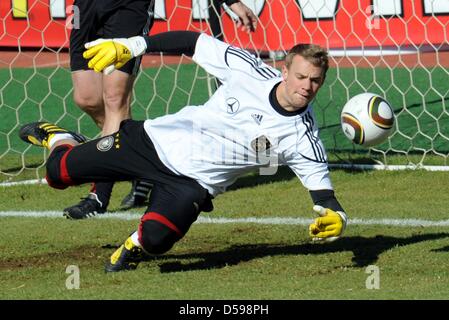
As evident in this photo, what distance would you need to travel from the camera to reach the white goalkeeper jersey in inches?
249

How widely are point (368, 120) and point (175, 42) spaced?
132 cm

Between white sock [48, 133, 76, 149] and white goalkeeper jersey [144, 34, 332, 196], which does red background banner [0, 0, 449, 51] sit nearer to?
white sock [48, 133, 76, 149]

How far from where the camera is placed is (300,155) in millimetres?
Answer: 6363

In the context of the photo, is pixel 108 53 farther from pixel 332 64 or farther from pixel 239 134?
pixel 332 64

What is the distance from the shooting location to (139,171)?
6.59 meters

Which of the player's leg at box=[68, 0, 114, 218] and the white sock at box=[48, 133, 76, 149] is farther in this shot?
the player's leg at box=[68, 0, 114, 218]

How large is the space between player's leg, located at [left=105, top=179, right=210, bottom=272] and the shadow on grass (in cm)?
17

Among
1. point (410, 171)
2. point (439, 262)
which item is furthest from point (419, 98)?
point (439, 262)

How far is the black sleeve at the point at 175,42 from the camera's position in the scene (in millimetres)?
6598

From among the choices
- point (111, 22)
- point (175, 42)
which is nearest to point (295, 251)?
point (175, 42)

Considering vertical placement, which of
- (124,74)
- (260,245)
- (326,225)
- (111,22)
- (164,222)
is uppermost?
(111,22)

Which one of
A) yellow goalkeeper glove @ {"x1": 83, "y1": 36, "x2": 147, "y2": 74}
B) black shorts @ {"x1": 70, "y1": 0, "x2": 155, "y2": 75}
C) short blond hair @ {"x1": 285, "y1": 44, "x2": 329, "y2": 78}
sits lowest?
black shorts @ {"x1": 70, "y1": 0, "x2": 155, "y2": 75}

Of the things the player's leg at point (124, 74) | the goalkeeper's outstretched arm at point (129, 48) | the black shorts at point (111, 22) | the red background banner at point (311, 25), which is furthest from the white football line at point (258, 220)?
the red background banner at point (311, 25)

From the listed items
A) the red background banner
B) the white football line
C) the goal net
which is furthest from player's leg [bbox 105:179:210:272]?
the red background banner
